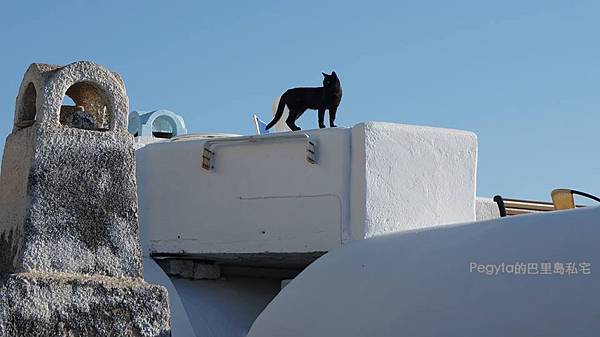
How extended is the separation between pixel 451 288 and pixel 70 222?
8.70 feet

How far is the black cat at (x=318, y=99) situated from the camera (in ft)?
36.6

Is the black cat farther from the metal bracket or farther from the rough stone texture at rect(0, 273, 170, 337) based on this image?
the rough stone texture at rect(0, 273, 170, 337)

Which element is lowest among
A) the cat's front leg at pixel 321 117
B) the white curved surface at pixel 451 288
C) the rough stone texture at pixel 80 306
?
the rough stone texture at pixel 80 306

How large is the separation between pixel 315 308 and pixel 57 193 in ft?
10.5

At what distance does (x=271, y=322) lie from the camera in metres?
8.37

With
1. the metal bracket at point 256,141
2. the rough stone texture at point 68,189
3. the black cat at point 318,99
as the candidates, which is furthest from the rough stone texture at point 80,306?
the black cat at point 318,99

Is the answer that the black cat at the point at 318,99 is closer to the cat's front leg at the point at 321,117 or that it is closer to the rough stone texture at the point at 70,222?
the cat's front leg at the point at 321,117

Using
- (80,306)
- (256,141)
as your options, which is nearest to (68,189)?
(80,306)

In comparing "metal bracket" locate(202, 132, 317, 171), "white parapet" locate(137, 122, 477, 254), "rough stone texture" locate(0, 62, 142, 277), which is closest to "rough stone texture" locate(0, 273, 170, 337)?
"rough stone texture" locate(0, 62, 142, 277)

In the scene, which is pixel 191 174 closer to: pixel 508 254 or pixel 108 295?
pixel 508 254

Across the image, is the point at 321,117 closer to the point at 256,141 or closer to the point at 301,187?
the point at 256,141

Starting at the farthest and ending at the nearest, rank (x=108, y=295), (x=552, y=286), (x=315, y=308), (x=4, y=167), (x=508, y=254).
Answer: (x=315, y=308) → (x=508, y=254) → (x=552, y=286) → (x=4, y=167) → (x=108, y=295)

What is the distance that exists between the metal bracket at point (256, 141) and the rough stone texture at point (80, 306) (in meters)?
5.17

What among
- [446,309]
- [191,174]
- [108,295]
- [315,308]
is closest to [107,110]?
[108,295]
